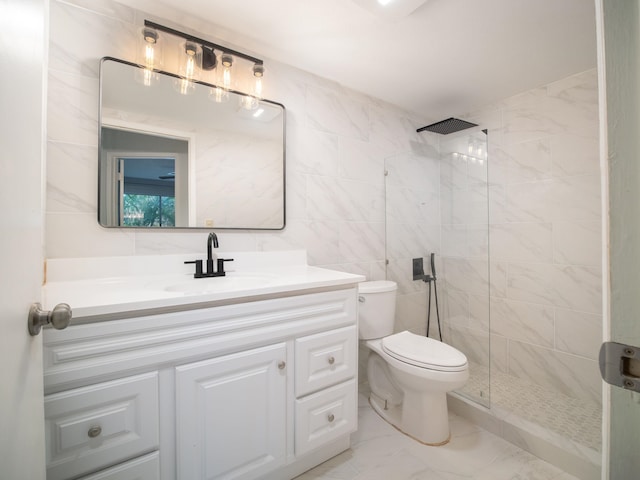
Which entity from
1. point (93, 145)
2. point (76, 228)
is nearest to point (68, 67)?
point (93, 145)

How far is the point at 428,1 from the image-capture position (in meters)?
1.29

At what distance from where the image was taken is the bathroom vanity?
0.83 m

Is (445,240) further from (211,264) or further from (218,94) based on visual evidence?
(218,94)

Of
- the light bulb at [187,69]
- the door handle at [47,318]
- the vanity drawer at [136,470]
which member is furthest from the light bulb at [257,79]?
the vanity drawer at [136,470]

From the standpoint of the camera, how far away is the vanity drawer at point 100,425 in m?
0.79

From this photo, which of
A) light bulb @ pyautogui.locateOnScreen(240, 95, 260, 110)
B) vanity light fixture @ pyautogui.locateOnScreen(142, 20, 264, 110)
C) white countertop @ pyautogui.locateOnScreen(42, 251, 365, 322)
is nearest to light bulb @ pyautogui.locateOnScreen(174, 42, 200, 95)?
vanity light fixture @ pyautogui.locateOnScreen(142, 20, 264, 110)

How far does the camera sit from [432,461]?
1431 millimetres

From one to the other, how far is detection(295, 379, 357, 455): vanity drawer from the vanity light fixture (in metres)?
1.60

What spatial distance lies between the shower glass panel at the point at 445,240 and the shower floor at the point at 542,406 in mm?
139

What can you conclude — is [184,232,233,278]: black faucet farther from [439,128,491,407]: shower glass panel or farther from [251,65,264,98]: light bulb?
[439,128,491,407]: shower glass panel

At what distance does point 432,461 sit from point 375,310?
806mm

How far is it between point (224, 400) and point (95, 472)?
39 cm

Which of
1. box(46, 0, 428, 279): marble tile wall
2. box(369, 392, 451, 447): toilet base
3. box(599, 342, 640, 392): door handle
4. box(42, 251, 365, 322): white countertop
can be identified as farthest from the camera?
box(369, 392, 451, 447): toilet base

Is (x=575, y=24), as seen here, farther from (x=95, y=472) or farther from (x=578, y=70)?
(x=95, y=472)
